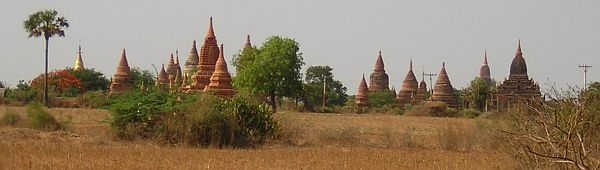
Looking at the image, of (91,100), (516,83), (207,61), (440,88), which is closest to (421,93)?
(440,88)

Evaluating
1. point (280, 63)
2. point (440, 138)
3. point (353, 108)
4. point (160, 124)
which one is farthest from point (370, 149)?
point (353, 108)

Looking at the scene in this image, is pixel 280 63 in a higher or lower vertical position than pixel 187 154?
higher

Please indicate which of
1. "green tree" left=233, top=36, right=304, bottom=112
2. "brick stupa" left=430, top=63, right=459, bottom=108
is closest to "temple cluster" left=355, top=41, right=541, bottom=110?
"brick stupa" left=430, top=63, right=459, bottom=108

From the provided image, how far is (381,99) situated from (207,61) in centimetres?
2604

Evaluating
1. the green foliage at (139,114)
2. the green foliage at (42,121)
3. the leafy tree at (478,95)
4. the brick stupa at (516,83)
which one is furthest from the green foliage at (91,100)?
the leafy tree at (478,95)

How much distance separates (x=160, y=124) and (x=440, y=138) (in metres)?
7.30

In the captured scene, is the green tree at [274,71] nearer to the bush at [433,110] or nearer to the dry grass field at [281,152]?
the bush at [433,110]

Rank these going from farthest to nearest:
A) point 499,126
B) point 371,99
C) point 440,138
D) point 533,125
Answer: point 371,99, point 440,138, point 499,126, point 533,125

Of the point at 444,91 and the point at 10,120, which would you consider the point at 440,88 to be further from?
the point at 10,120

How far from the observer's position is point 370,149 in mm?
20609

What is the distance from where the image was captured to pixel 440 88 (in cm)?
6225

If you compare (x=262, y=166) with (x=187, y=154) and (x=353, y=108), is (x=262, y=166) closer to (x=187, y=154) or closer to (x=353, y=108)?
(x=187, y=154)

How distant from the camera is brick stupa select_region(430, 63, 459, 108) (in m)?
61.1

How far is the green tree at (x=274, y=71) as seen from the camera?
48656 millimetres
